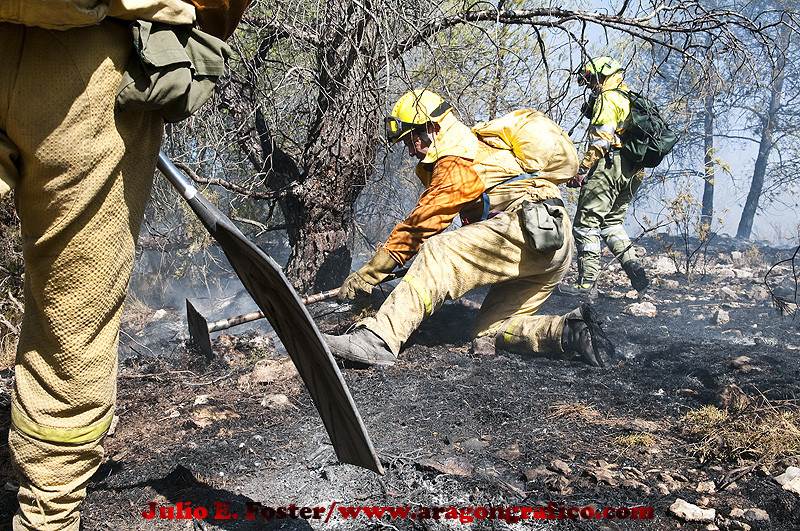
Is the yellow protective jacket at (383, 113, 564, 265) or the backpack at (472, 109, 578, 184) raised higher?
the backpack at (472, 109, 578, 184)

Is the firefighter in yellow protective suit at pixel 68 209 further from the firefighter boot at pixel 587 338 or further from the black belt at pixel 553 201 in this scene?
the firefighter boot at pixel 587 338

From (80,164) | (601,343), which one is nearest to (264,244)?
(601,343)

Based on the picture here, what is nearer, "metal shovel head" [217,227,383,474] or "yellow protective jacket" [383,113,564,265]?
"metal shovel head" [217,227,383,474]

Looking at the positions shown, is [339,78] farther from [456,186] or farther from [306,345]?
[306,345]

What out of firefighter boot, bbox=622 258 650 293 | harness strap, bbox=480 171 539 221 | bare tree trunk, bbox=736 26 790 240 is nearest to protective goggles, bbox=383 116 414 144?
harness strap, bbox=480 171 539 221

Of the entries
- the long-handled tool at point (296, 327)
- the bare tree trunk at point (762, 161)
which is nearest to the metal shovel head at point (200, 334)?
the long-handled tool at point (296, 327)

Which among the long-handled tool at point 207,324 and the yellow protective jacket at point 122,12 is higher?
the yellow protective jacket at point 122,12

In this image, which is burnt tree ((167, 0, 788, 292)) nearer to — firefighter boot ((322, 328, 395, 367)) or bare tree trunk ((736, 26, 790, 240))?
firefighter boot ((322, 328, 395, 367))

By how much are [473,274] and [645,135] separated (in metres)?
3.39

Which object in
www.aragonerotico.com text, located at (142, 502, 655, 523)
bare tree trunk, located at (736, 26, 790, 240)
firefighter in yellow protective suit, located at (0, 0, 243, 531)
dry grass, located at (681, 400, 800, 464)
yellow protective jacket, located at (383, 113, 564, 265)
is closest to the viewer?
firefighter in yellow protective suit, located at (0, 0, 243, 531)

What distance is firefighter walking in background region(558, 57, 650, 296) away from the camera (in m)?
5.90

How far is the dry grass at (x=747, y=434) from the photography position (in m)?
2.31

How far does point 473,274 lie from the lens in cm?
380

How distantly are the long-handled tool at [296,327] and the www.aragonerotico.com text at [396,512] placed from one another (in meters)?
0.26
